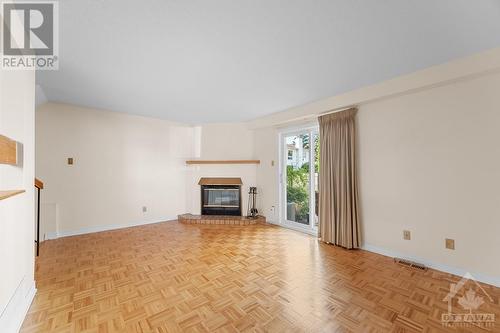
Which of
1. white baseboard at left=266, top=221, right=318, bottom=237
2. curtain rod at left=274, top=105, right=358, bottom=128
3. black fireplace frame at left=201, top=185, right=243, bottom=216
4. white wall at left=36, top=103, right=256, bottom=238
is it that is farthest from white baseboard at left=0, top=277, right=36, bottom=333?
curtain rod at left=274, top=105, right=358, bottom=128

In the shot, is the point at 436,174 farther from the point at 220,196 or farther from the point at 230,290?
the point at 220,196

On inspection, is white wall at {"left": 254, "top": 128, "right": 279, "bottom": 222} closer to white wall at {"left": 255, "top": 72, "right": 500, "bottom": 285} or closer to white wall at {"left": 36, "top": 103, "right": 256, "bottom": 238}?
white wall at {"left": 36, "top": 103, "right": 256, "bottom": 238}

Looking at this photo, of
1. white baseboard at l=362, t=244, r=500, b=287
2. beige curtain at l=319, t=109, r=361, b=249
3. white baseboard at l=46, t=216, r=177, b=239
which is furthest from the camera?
white baseboard at l=46, t=216, r=177, b=239

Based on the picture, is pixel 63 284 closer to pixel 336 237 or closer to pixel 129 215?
pixel 129 215

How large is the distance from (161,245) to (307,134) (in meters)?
3.32

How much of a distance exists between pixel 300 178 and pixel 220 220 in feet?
6.54

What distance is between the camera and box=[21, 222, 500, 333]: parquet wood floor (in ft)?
5.55

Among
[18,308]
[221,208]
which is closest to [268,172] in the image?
[221,208]

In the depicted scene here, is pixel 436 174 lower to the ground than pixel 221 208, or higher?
higher

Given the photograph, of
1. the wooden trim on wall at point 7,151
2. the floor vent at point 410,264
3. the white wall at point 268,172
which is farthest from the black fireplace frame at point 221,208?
the wooden trim on wall at point 7,151

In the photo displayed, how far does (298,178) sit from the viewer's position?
4.50m

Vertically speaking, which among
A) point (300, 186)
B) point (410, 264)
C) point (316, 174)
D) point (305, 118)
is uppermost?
point (305, 118)

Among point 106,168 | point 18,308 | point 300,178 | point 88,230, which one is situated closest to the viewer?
point 18,308

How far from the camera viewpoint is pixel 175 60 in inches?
93.0
